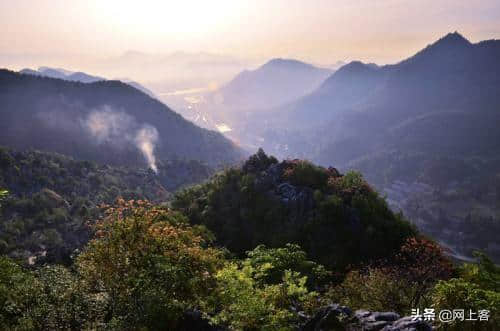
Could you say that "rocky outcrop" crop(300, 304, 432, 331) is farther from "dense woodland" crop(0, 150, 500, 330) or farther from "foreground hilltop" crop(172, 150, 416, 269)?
"foreground hilltop" crop(172, 150, 416, 269)

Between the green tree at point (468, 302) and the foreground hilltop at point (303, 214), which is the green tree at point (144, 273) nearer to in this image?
the green tree at point (468, 302)

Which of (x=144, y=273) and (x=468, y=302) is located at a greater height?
(x=144, y=273)

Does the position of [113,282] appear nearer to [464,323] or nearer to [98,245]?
[98,245]

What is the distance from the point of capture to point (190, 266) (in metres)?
30.1

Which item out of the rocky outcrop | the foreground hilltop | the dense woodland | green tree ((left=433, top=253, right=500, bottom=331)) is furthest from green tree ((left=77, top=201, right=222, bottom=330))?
the foreground hilltop

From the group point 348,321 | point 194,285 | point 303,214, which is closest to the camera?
point 348,321

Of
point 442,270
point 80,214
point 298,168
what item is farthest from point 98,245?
point 80,214

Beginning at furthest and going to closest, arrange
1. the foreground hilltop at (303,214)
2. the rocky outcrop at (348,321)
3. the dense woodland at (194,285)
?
the foreground hilltop at (303,214) → the rocky outcrop at (348,321) → the dense woodland at (194,285)

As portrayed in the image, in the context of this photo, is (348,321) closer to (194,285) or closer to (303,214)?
(194,285)

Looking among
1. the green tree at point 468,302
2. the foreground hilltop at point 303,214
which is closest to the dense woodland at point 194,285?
the green tree at point 468,302

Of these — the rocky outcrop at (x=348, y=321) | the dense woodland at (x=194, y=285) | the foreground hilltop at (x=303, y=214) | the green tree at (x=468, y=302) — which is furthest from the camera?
the foreground hilltop at (x=303, y=214)

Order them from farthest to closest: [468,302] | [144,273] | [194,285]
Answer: [194,285] < [468,302] < [144,273]

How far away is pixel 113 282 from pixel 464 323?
23940 mm

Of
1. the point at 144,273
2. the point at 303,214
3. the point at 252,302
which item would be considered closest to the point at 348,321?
the point at 252,302
